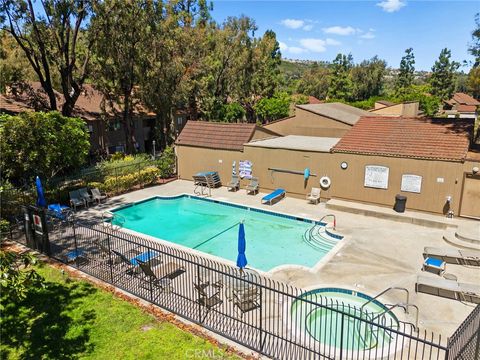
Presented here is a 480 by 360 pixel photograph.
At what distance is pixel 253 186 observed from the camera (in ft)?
70.7

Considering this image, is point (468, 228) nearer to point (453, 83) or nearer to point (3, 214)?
point (3, 214)

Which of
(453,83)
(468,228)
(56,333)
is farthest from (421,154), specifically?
(453,83)

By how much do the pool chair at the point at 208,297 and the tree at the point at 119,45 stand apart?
71.6 ft

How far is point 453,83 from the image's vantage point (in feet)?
294

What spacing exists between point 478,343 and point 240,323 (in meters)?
5.12

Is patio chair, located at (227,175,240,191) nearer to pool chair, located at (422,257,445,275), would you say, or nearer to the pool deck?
the pool deck

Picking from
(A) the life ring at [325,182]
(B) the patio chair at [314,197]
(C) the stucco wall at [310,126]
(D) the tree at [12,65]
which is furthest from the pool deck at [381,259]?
(D) the tree at [12,65]

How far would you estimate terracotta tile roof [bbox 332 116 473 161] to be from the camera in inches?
651

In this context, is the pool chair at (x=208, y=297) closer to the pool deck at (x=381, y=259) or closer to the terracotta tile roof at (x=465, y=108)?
the pool deck at (x=381, y=259)

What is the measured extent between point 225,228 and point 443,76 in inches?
3588

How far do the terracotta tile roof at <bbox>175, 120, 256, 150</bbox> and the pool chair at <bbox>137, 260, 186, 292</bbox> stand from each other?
12482 mm

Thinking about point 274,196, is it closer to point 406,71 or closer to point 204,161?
point 204,161

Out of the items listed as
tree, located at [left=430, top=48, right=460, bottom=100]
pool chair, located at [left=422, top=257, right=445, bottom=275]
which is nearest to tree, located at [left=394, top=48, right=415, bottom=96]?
tree, located at [left=430, top=48, right=460, bottom=100]

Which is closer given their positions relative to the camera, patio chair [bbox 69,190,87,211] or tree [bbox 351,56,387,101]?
patio chair [bbox 69,190,87,211]
